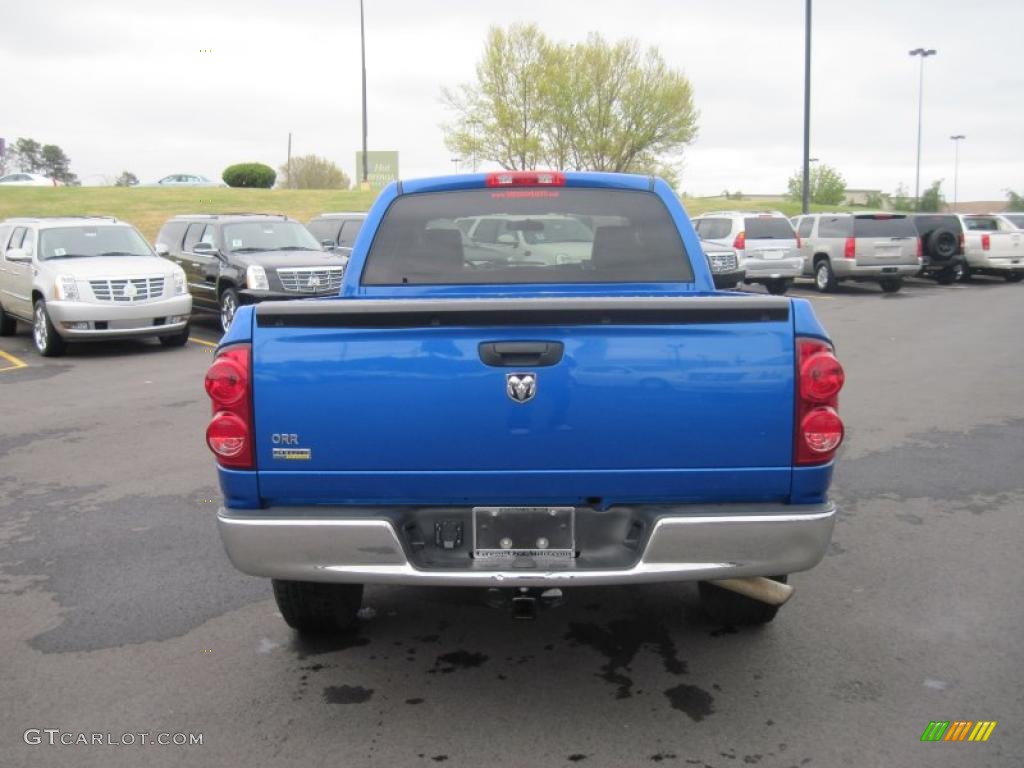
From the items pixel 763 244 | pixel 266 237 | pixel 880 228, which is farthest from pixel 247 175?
pixel 266 237

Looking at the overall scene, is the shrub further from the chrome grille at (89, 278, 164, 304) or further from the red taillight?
the red taillight

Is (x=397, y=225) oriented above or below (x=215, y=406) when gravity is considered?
above

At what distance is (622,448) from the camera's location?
355cm

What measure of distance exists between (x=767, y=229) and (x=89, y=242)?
15.1 metres

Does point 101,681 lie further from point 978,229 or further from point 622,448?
point 978,229

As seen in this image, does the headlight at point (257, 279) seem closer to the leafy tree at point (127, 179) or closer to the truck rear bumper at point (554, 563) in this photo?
the truck rear bumper at point (554, 563)

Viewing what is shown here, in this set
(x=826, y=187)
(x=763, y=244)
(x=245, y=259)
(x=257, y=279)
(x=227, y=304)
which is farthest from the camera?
(x=826, y=187)

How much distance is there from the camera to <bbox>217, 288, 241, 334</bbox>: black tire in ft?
50.1

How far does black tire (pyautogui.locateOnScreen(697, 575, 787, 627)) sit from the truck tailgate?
113 cm

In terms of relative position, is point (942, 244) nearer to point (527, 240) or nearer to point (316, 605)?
point (527, 240)

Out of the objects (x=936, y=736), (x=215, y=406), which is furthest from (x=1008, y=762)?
(x=215, y=406)

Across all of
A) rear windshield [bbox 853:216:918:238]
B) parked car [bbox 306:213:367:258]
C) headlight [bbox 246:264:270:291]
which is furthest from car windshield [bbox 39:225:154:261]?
rear windshield [bbox 853:216:918:238]

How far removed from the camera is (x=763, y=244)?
23.6m

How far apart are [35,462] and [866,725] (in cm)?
660
